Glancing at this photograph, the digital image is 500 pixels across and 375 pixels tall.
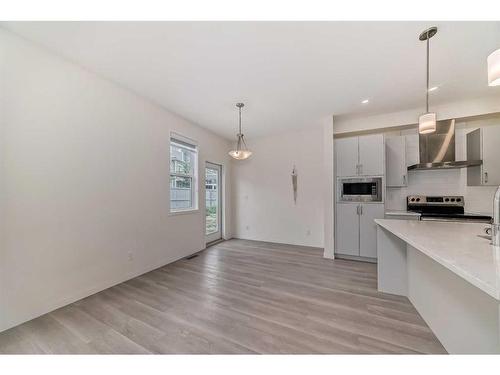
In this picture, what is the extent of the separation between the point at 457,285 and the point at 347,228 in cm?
235

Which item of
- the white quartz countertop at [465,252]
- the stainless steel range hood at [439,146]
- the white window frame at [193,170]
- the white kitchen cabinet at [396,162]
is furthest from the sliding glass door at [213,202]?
the stainless steel range hood at [439,146]

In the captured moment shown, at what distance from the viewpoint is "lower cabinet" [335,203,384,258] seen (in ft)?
11.6

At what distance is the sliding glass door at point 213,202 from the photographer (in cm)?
507

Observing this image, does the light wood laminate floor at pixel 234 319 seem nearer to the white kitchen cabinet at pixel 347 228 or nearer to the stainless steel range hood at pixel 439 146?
the white kitchen cabinet at pixel 347 228

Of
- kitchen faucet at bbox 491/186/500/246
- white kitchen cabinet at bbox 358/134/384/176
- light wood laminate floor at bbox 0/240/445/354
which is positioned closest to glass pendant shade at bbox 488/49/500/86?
kitchen faucet at bbox 491/186/500/246

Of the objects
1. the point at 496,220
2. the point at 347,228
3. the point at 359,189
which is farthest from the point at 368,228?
the point at 496,220

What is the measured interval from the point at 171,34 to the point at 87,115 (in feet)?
4.86

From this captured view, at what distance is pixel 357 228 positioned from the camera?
12.0ft

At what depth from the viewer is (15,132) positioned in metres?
1.84

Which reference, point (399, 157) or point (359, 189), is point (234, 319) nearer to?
point (359, 189)

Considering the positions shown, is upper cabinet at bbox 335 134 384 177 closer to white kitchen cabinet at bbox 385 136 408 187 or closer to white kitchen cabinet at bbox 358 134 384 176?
white kitchen cabinet at bbox 358 134 384 176

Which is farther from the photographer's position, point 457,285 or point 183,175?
point 183,175

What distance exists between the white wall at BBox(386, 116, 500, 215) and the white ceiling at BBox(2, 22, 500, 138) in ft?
1.89
